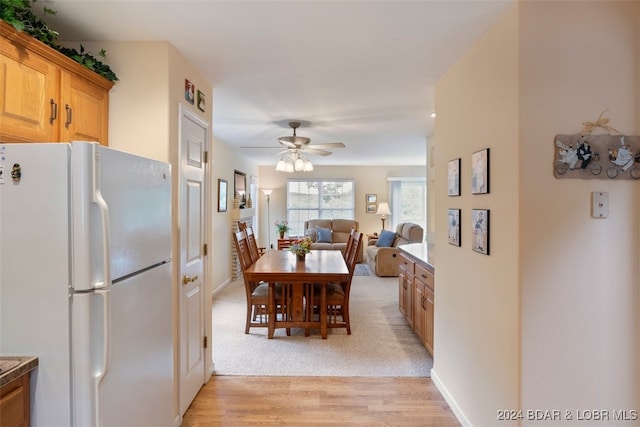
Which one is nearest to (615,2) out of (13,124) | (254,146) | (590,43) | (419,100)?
(590,43)

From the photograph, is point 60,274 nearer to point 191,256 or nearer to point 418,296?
point 191,256

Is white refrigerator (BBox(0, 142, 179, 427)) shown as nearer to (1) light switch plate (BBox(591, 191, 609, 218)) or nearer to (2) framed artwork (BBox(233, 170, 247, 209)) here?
(1) light switch plate (BBox(591, 191, 609, 218))

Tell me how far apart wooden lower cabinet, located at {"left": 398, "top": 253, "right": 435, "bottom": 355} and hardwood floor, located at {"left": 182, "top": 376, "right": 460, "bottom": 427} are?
52 cm

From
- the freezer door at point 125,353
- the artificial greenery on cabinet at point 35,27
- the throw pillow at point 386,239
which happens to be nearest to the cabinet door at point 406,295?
the freezer door at point 125,353

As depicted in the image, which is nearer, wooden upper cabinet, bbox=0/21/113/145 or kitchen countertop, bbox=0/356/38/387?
kitchen countertop, bbox=0/356/38/387

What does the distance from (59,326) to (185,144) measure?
1.35m

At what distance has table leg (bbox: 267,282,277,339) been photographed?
3.46 metres

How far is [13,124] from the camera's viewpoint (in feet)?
4.44

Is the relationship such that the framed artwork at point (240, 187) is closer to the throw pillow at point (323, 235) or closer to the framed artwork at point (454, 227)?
the throw pillow at point (323, 235)

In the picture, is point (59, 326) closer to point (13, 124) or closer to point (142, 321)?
point (142, 321)

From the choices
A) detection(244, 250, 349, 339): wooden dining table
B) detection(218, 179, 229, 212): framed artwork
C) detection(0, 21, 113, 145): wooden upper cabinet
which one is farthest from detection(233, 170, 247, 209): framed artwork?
detection(0, 21, 113, 145): wooden upper cabinet

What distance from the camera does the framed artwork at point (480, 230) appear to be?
5.85 feet

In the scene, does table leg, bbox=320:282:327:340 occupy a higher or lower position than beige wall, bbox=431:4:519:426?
lower

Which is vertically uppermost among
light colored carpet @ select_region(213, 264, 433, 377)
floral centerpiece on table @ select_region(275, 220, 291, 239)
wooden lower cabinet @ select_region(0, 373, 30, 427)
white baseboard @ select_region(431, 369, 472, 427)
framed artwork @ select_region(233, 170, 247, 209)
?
framed artwork @ select_region(233, 170, 247, 209)
